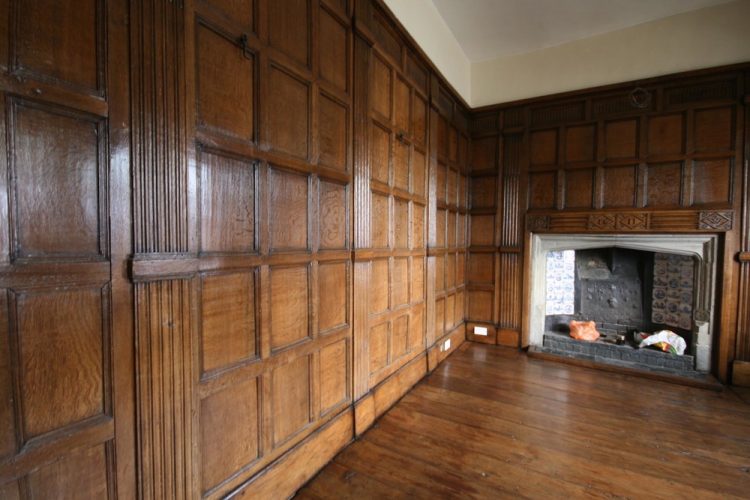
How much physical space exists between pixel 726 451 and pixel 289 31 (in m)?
3.37

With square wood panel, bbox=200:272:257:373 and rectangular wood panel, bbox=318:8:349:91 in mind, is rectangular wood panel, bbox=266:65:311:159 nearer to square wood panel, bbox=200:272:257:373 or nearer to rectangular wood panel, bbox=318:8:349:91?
rectangular wood panel, bbox=318:8:349:91

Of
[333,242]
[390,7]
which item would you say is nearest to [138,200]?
[333,242]

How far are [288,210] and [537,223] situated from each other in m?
2.99

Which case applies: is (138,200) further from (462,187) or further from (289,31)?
(462,187)

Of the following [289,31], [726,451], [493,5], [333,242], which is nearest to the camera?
[289,31]

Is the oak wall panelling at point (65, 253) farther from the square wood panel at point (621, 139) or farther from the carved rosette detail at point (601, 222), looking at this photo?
the square wood panel at point (621, 139)

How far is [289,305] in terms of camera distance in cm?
158

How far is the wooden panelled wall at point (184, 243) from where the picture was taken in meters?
0.85

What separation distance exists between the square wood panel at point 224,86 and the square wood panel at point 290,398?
107 cm

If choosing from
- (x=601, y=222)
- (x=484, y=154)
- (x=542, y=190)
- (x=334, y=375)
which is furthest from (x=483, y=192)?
(x=334, y=375)

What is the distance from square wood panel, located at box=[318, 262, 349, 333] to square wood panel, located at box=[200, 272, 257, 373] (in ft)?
1.45

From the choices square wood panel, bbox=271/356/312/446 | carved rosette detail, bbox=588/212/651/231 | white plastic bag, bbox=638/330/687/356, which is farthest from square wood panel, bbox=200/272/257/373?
white plastic bag, bbox=638/330/687/356

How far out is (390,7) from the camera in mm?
2336

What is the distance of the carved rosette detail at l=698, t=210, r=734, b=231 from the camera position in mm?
2877
